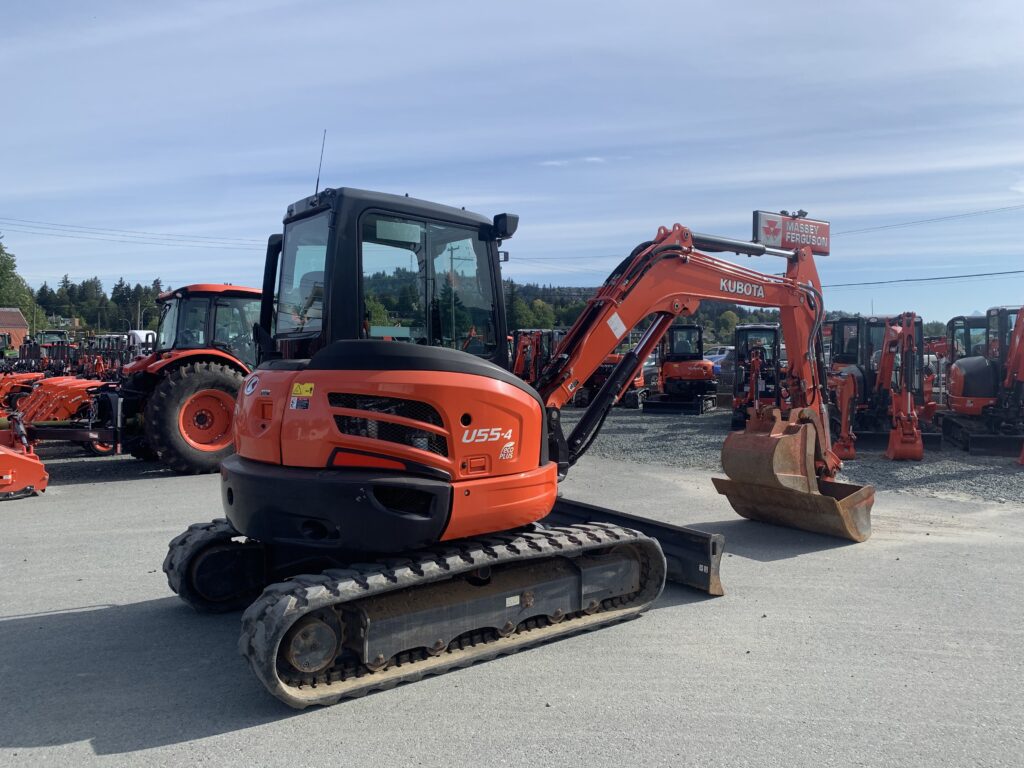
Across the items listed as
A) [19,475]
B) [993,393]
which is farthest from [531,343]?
[19,475]

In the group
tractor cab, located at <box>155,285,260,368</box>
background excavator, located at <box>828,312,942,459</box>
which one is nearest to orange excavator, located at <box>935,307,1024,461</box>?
background excavator, located at <box>828,312,942,459</box>

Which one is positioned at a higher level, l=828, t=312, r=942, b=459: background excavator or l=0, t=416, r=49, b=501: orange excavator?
l=828, t=312, r=942, b=459: background excavator

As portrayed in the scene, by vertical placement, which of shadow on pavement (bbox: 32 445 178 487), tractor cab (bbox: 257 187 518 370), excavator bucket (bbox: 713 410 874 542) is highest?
tractor cab (bbox: 257 187 518 370)

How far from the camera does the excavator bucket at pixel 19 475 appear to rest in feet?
31.9

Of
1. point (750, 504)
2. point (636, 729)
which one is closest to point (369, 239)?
point (636, 729)

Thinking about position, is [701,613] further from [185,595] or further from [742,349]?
[742,349]

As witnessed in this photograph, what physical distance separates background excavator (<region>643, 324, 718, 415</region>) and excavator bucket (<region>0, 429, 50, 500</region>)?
15.8 metres

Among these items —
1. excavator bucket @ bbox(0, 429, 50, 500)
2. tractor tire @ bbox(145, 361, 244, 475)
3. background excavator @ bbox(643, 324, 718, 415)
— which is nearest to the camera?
excavator bucket @ bbox(0, 429, 50, 500)

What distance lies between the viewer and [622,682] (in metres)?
4.41

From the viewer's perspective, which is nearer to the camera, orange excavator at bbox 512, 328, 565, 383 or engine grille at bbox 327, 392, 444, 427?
engine grille at bbox 327, 392, 444, 427

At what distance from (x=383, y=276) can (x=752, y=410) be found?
4.64 metres

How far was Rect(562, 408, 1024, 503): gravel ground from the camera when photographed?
10516 millimetres

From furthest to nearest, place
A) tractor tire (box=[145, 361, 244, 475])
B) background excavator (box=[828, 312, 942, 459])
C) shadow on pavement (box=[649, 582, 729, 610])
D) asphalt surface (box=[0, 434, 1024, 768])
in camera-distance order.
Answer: background excavator (box=[828, 312, 942, 459]) → tractor tire (box=[145, 361, 244, 475]) → shadow on pavement (box=[649, 582, 729, 610]) → asphalt surface (box=[0, 434, 1024, 768])

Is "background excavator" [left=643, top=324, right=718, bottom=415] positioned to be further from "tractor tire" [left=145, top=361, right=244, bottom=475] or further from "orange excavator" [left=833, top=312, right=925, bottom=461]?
"tractor tire" [left=145, top=361, right=244, bottom=475]
